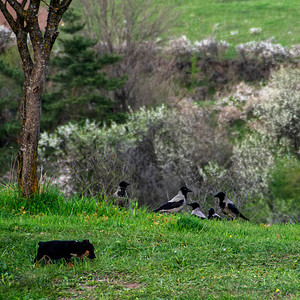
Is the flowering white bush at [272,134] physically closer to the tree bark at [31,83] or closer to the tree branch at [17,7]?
the tree bark at [31,83]

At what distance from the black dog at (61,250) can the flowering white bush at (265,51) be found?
47.5 metres

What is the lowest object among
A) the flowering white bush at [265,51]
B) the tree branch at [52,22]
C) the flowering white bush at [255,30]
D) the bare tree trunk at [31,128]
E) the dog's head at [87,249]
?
the dog's head at [87,249]

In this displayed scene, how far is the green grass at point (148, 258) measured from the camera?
563 cm

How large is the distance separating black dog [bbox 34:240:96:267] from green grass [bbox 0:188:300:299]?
0.12 m

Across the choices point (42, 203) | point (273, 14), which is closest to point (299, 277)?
point (42, 203)

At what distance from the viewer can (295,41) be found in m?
52.4

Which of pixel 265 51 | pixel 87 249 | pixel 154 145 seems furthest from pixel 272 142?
pixel 87 249

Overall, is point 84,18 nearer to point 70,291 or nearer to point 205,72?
point 205,72

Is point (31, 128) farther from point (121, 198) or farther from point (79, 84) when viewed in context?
point (79, 84)

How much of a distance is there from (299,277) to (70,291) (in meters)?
3.00

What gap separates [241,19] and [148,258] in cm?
5497

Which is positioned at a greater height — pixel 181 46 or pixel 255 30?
pixel 255 30

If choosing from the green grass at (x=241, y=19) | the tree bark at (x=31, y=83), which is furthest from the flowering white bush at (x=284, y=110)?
the tree bark at (x=31, y=83)

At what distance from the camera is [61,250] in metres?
6.40
